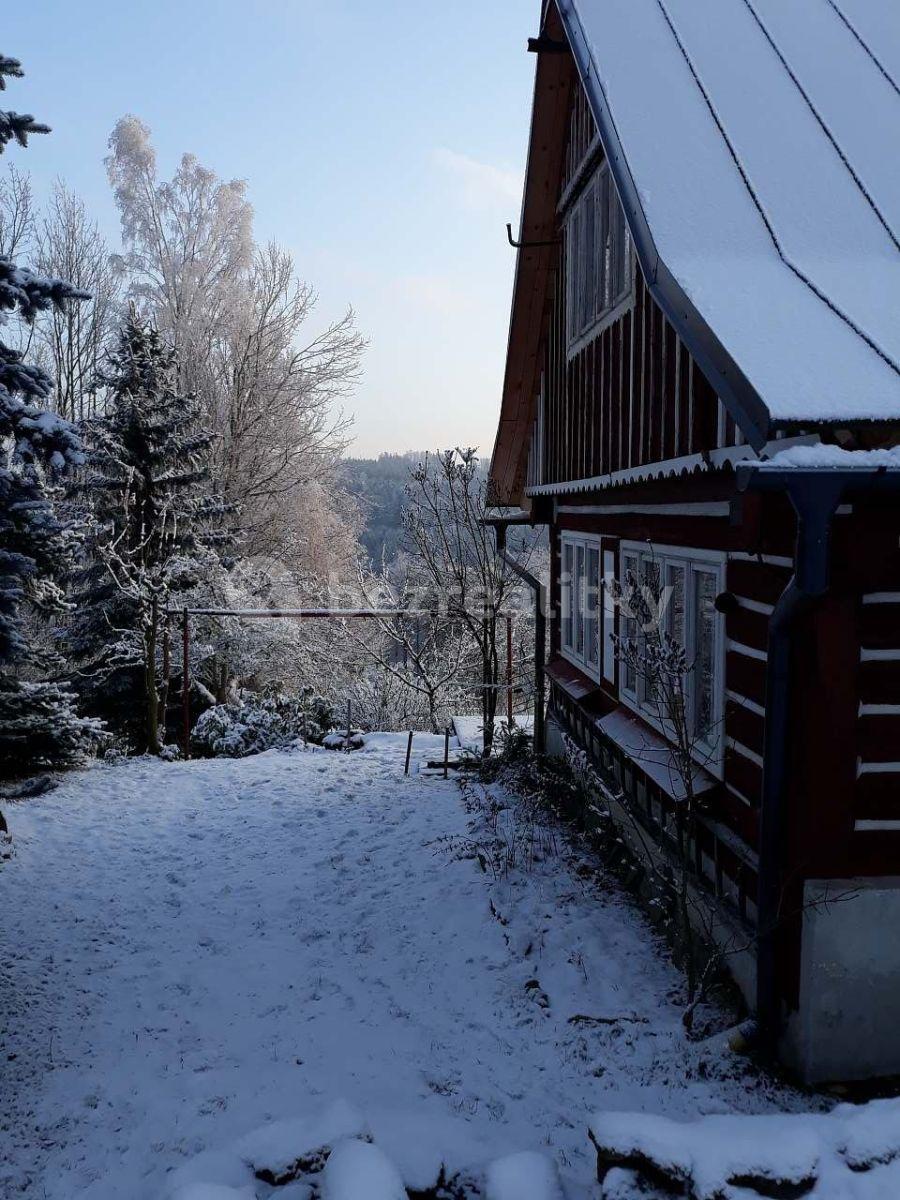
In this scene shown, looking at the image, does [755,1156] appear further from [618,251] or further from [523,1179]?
[618,251]

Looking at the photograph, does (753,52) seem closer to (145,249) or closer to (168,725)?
(168,725)

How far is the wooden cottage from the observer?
396 cm

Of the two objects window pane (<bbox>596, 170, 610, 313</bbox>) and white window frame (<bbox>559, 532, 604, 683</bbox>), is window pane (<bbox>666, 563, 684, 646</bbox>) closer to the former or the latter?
white window frame (<bbox>559, 532, 604, 683</bbox>)

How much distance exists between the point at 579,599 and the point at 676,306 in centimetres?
554

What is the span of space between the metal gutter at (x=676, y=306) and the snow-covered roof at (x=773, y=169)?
0.09ft

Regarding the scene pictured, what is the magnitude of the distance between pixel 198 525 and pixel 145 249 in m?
12.0

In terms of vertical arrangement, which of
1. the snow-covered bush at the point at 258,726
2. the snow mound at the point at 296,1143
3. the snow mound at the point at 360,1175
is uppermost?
the snow mound at the point at 360,1175

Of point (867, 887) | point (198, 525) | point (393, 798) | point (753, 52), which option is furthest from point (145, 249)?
point (867, 887)

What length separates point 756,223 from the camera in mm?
4883

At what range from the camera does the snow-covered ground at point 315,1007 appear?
443 cm

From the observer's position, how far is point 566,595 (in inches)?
416

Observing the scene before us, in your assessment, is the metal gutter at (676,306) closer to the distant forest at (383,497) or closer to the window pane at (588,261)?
the window pane at (588,261)

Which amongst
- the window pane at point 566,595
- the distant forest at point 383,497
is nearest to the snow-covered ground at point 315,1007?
the window pane at point 566,595

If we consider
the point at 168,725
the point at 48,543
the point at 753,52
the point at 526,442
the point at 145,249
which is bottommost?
the point at 168,725
